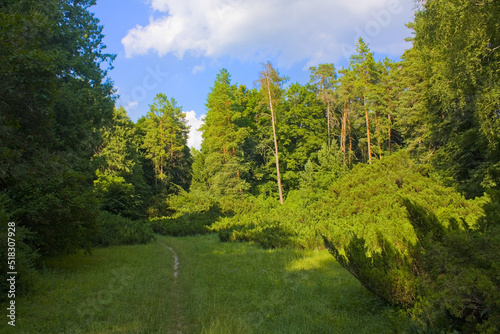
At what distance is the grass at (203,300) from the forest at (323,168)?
723 mm

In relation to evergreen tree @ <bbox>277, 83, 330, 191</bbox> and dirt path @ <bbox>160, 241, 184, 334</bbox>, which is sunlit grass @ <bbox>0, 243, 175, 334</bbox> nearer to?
dirt path @ <bbox>160, 241, 184, 334</bbox>

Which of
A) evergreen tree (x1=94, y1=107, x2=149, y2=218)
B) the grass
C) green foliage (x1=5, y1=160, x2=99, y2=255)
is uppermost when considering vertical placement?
evergreen tree (x1=94, y1=107, x2=149, y2=218)

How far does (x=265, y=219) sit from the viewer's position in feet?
77.6

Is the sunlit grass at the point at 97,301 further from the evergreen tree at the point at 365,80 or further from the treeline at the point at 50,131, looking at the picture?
the evergreen tree at the point at 365,80

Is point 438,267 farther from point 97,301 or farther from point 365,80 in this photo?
point 365,80

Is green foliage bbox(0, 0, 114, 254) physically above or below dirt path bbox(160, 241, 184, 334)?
above

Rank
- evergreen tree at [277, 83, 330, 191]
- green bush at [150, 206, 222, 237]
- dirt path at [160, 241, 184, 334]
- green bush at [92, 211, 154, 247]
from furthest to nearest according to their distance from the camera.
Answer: evergreen tree at [277, 83, 330, 191] < green bush at [150, 206, 222, 237] < green bush at [92, 211, 154, 247] < dirt path at [160, 241, 184, 334]

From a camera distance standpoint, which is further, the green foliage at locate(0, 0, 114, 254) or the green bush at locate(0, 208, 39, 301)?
the green foliage at locate(0, 0, 114, 254)

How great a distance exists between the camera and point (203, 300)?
280 inches

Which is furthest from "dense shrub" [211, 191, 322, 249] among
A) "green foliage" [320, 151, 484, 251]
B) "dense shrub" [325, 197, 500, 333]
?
"dense shrub" [325, 197, 500, 333]

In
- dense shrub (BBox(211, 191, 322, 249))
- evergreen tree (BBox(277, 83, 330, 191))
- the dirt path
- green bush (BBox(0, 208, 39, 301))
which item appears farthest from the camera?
evergreen tree (BBox(277, 83, 330, 191))

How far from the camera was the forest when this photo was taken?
515 cm

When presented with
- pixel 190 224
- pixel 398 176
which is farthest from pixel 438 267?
pixel 190 224

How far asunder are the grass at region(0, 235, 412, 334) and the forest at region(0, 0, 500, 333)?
72 cm
